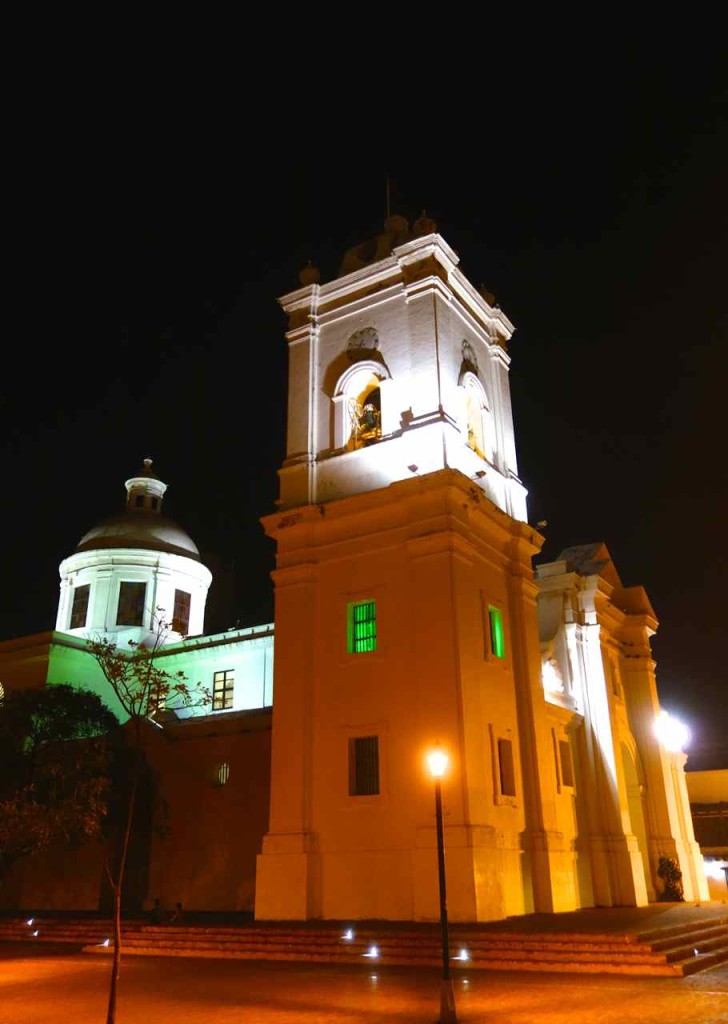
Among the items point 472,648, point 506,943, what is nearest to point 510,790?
point 472,648

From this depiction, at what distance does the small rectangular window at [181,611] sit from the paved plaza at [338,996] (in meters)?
21.3

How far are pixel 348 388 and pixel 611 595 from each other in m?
13.9

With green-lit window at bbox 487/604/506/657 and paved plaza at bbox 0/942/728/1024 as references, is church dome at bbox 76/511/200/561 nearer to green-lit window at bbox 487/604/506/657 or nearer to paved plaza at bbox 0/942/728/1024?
green-lit window at bbox 487/604/506/657

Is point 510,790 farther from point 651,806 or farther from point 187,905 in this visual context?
point 651,806

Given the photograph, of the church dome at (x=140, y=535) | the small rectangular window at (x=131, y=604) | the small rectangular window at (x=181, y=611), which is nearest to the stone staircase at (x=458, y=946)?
the small rectangular window at (x=131, y=604)

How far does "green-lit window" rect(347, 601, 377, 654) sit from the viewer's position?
72.4 ft

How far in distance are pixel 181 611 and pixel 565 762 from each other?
17.9m

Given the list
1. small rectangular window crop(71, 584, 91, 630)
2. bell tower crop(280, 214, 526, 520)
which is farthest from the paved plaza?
small rectangular window crop(71, 584, 91, 630)

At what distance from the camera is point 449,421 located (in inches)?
905

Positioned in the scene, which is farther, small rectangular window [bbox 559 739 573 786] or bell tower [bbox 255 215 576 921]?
small rectangular window [bbox 559 739 573 786]

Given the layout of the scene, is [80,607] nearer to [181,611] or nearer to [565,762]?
[181,611]

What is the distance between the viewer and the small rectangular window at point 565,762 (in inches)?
1045

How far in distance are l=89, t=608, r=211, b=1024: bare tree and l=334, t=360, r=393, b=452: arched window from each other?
7.14 meters

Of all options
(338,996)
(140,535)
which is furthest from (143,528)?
(338,996)
